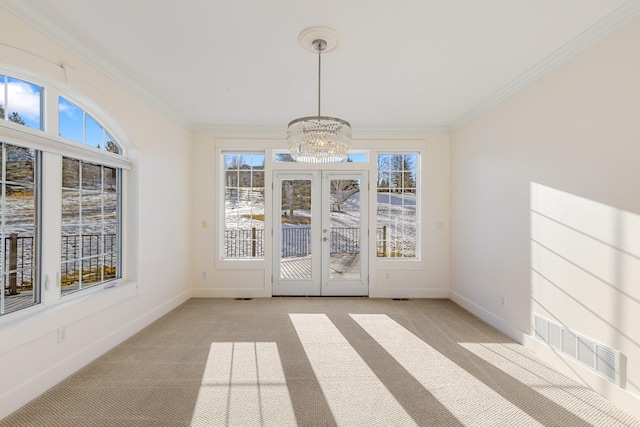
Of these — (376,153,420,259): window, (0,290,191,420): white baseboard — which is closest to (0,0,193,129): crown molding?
(0,290,191,420): white baseboard

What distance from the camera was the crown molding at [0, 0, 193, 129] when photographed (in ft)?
6.72

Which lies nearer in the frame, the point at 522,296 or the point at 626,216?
the point at 626,216

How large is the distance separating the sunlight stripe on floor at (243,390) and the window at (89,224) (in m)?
1.37

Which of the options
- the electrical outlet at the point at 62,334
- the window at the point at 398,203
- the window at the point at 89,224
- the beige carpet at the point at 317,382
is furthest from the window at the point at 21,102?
the window at the point at 398,203

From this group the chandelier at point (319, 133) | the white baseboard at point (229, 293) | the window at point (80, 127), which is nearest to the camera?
the chandelier at point (319, 133)

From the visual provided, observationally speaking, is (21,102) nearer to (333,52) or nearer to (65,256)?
(65,256)

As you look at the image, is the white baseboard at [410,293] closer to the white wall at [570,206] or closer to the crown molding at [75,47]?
the white wall at [570,206]

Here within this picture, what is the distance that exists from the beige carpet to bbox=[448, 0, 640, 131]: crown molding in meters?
2.64

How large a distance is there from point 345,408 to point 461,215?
326cm

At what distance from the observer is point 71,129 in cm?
265

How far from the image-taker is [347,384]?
238 cm

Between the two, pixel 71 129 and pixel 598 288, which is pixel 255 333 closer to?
pixel 71 129

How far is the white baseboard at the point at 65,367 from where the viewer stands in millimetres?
2035

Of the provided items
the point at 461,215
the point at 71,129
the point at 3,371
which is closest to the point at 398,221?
the point at 461,215
